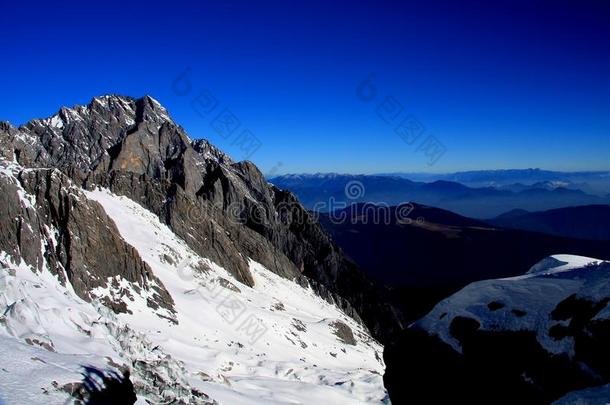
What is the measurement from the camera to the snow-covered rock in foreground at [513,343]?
794 inches

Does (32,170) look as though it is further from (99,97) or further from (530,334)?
(99,97)

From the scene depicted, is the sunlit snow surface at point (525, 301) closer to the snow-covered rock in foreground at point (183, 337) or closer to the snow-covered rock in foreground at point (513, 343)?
the snow-covered rock in foreground at point (513, 343)

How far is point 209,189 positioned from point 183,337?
93209 millimetres

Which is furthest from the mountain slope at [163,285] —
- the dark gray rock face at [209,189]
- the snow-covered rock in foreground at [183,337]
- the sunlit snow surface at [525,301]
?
the sunlit snow surface at [525,301]

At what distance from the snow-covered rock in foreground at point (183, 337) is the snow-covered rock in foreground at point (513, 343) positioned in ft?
45.3

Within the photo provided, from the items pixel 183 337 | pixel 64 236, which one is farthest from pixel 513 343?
pixel 64 236

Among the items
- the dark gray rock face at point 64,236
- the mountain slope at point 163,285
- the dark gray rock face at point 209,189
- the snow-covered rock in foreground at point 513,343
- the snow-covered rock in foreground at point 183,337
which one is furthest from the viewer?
the dark gray rock face at point 209,189

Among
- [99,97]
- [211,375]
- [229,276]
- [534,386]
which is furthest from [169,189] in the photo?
[534,386]

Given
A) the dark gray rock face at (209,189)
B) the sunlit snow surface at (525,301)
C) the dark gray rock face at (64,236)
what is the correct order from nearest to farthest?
the sunlit snow surface at (525,301) < the dark gray rock face at (64,236) < the dark gray rock face at (209,189)

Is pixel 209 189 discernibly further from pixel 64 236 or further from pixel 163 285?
pixel 64 236

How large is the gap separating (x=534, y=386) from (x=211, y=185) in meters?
136

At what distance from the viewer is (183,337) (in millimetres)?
59906

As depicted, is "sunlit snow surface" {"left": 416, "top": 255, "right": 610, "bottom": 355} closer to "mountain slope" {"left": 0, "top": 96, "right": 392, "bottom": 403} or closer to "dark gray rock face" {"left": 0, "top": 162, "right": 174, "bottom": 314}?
"mountain slope" {"left": 0, "top": 96, "right": 392, "bottom": 403}

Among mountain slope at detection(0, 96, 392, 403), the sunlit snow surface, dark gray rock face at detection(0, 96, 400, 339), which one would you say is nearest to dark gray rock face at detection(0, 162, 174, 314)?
mountain slope at detection(0, 96, 392, 403)
